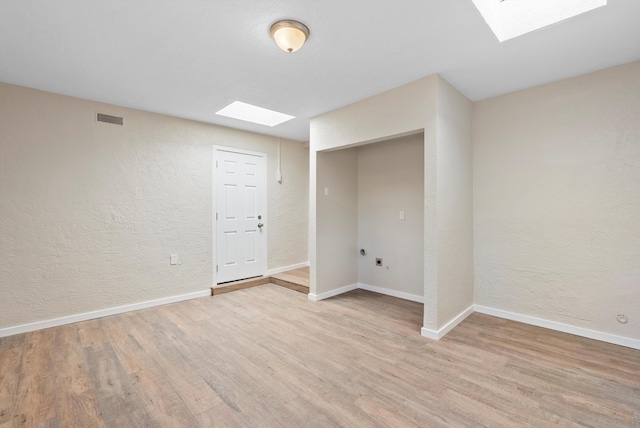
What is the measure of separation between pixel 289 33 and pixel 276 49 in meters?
0.35

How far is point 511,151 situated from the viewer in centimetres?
328

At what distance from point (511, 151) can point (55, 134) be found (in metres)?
5.15

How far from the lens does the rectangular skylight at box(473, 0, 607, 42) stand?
76.8 inches

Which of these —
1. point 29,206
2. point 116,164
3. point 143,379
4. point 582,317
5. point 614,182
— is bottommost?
point 143,379

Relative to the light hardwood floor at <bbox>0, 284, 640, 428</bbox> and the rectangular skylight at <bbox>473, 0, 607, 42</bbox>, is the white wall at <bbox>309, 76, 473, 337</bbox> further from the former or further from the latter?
the rectangular skylight at <bbox>473, 0, 607, 42</bbox>

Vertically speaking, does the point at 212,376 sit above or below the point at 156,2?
below

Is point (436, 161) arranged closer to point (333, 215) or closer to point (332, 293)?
point (333, 215)

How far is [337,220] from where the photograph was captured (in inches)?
171

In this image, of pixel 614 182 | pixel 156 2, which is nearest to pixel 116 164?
pixel 156 2

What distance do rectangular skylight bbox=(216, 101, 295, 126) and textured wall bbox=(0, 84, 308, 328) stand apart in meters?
0.50

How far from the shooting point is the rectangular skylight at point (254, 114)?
410cm

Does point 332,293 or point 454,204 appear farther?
point 332,293

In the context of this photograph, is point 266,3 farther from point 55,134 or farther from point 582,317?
point 582,317

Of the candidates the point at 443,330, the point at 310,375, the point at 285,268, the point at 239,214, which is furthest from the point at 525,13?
the point at 285,268
